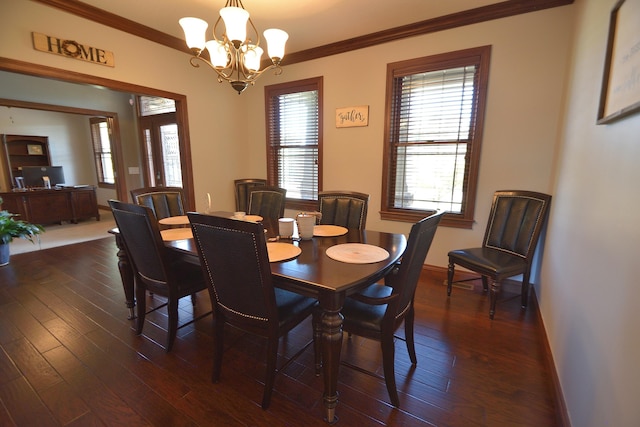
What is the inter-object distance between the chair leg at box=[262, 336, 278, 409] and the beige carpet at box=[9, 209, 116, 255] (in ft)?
14.7

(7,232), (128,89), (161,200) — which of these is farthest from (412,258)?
(7,232)

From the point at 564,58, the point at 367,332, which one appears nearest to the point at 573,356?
the point at 367,332

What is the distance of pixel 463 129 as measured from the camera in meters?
2.91

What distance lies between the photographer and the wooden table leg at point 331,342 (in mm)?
1267

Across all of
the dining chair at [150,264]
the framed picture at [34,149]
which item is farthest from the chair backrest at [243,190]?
the framed picture at [34,149]

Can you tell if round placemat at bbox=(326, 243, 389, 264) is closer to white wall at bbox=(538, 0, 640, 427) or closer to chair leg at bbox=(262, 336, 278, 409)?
chair leg at bbox=(262, 336, 278, 409)

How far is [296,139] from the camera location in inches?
159

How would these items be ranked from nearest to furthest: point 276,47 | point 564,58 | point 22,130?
point 276,47 → point 564,58 → point 22,130

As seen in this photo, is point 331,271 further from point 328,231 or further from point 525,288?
point 525,288

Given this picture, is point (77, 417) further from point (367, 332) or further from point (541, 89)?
point (541, 89)

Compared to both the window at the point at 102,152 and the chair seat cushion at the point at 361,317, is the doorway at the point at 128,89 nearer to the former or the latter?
the window at the point at 102,152

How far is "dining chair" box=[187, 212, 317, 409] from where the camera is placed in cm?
126

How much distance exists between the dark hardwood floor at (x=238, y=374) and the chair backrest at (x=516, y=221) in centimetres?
53

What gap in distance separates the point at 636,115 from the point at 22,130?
30.2 feet
